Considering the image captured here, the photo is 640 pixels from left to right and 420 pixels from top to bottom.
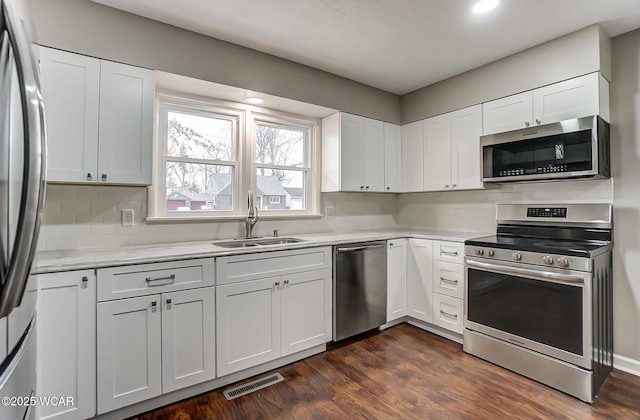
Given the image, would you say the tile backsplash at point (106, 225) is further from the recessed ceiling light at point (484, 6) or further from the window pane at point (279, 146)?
the recessed ceiling light at point (484, 6)

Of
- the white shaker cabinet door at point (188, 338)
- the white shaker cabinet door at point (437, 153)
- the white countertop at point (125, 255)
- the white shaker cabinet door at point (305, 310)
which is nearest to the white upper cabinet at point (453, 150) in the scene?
the white shaker cabinet door at point (437, 153)

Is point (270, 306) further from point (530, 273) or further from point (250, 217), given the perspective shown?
point (530, 273)

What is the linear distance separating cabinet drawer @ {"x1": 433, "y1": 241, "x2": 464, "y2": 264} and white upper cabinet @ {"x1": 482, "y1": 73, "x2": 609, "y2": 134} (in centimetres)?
111

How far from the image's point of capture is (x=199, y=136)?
2.79 m

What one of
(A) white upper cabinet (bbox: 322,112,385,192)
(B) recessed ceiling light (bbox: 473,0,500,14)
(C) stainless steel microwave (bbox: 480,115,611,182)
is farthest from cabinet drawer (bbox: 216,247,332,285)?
(B) recessed ceiling light (bbox: 473,0,500,14)

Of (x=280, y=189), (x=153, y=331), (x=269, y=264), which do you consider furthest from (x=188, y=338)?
(x=280, y=189)

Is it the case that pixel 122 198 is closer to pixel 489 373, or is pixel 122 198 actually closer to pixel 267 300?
pixel 267 300

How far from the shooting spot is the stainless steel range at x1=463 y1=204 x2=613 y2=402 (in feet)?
6.62

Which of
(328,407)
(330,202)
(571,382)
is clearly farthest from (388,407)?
(330,202)

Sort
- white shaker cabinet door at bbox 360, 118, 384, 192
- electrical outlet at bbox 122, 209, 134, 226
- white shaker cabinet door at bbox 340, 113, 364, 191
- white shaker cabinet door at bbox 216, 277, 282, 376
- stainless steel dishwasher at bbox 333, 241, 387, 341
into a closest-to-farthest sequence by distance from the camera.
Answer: white shaker cabinet door at bbox 216, 277, 282, 376 < electrical outlet at bbox 122, 209, 134, 226 < stainless steel dishwasher at bbox 333, 241, 387, 341 < white shaker cabinet door at bbox 340, 113, 364, 191 < white shaker cabinet door at bbox 360, 118, 384, 192

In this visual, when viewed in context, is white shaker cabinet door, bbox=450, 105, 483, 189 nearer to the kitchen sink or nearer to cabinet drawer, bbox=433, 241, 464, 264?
cabinet drawer, bbox=433, 241, 464, 264

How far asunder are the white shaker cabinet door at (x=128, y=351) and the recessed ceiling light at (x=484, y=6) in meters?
2.77

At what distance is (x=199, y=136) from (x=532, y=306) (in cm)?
297

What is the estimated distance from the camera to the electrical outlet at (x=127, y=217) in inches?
91.5
